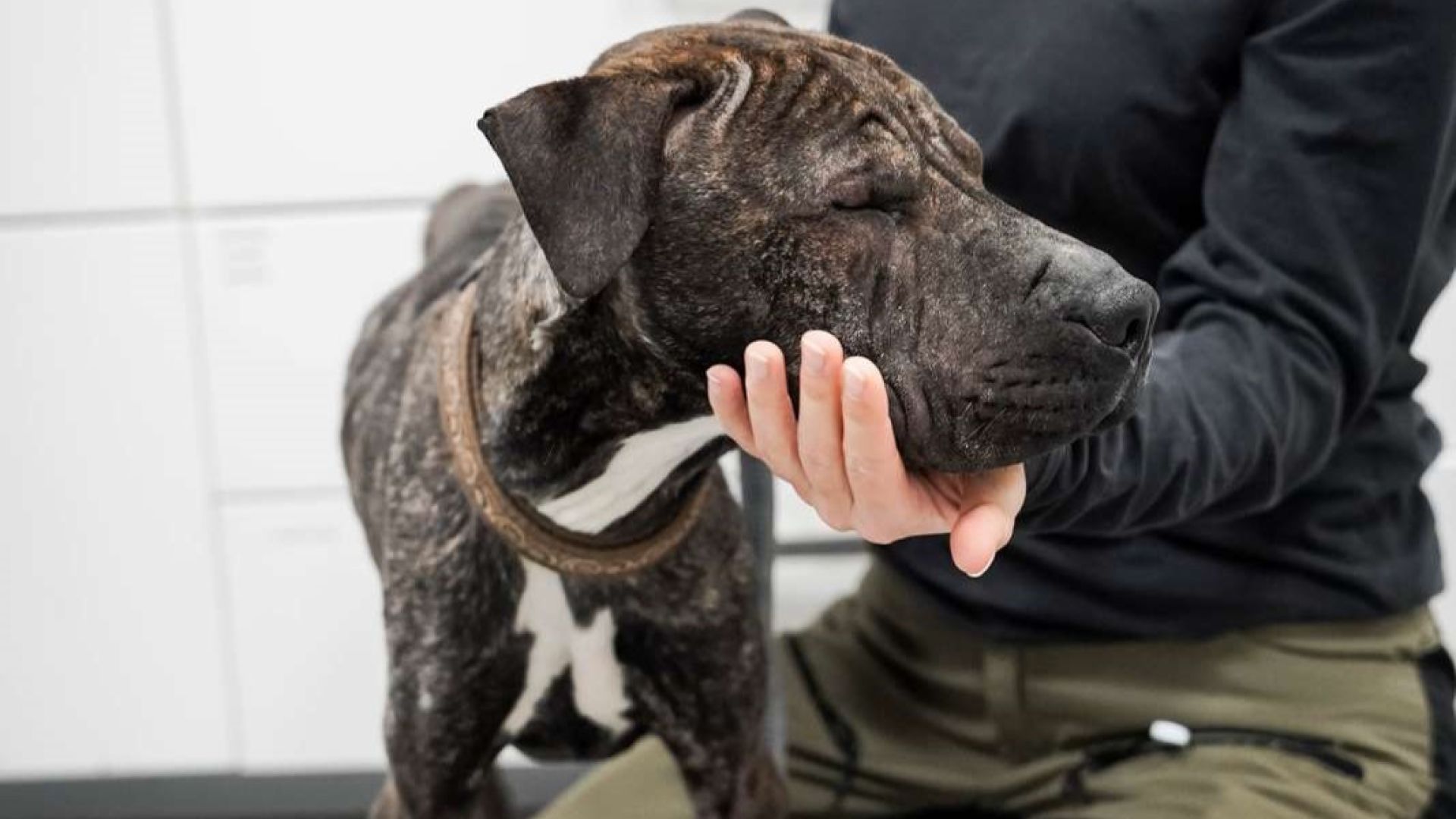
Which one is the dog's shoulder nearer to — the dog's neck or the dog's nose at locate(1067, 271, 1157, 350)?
the dog's neck

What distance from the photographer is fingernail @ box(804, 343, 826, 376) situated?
968 millimetres

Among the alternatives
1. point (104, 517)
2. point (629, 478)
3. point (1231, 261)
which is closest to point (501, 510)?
point (629, 478)

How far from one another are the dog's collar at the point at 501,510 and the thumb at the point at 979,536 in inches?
12.6

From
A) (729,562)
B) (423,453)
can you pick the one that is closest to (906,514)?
(729,562)

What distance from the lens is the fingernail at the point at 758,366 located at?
985 millimetres

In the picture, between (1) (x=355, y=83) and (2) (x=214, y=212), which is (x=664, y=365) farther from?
(2) (x=214, y=212)

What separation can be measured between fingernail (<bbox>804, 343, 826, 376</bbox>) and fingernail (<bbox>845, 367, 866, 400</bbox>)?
2 centimetres

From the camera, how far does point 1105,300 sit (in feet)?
3.17

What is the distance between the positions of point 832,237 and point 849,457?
139mm

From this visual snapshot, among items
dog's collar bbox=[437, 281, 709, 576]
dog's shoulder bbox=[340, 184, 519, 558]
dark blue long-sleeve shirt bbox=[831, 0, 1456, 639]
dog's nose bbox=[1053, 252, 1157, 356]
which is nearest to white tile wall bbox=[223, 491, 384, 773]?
dog's shoulder bbox=[340, 184, 519, 558]

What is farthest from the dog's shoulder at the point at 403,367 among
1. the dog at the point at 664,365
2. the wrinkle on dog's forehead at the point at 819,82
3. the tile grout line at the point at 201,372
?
the tile grout line at the point at 201,372

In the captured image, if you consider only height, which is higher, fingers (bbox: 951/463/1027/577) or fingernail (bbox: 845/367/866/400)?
fingernail (bbox: 845/367/866/400)

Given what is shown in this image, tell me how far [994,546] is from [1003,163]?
0.62 metres

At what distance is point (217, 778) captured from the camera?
2670 mm
